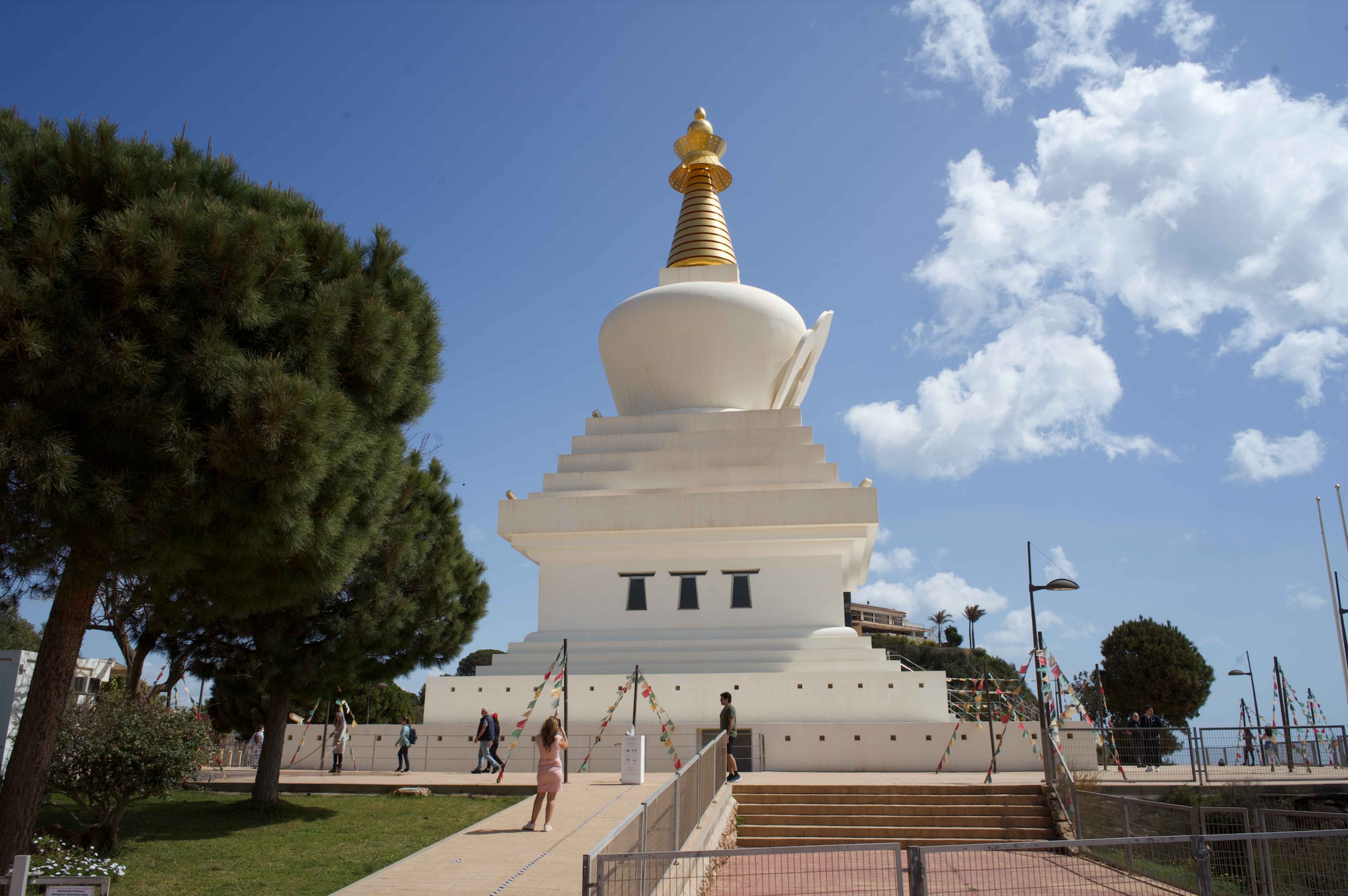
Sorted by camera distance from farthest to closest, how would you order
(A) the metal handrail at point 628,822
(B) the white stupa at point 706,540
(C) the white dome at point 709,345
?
1. (C) the white dome at point 709,345
2. (B) the white stupa at point 706,540
3. (A) the metal handrail at point 628,822

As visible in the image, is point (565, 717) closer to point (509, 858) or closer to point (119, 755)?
point (509, 858)

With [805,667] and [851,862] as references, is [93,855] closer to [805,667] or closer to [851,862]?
[851,862]

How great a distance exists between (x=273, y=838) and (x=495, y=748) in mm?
7504

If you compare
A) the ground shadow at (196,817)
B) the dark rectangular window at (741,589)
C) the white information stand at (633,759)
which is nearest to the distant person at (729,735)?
the white information stand at (633,759)

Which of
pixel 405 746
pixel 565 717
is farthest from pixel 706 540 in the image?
pixel 405 746

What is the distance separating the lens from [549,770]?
11.1 metres

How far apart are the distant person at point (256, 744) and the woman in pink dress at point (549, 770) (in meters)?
12.7

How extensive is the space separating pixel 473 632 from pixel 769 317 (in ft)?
40.2

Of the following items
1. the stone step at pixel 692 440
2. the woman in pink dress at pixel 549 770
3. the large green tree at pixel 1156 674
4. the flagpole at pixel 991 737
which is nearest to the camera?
the woman in pink dress at pixel 549 770

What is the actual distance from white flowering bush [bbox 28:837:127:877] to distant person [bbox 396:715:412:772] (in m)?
10.0

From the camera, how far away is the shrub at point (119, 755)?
32.7 feet

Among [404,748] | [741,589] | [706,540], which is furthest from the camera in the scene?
[741,589]

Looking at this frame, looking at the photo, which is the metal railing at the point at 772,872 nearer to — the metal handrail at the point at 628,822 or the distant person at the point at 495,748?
the metal handrail at the point at 628,822

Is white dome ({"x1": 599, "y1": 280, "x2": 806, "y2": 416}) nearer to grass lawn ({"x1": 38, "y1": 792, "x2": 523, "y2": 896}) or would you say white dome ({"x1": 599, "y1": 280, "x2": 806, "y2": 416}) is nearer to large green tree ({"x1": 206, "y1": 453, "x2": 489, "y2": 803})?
large green tree ({"x1": 206, "y1": 453, "x2": 489, "y2": 803})
